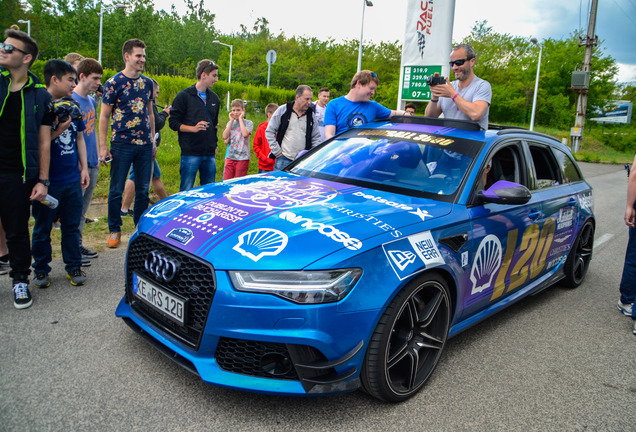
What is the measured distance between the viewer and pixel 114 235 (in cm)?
536

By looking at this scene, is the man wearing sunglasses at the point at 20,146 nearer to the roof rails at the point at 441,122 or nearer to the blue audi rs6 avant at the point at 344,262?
the blue audi rs6 avant at the point at 344,262

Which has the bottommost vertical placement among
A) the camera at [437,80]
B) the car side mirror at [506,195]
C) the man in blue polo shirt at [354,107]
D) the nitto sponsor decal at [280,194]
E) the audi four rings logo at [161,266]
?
the audi four rings logo at [161,266]

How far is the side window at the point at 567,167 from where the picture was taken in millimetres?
4547

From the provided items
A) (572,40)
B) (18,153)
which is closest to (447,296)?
(18,153)

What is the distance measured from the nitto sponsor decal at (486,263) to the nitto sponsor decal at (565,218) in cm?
124

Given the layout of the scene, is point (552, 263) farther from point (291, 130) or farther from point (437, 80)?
point (291, 130)

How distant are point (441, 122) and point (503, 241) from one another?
1143mm

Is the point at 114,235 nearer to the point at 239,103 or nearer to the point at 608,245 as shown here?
→ the point at 239,103

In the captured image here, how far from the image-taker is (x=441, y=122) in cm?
392

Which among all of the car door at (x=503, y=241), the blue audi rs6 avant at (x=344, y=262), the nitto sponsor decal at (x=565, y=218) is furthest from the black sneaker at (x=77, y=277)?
the nitto sponsor decal at (x=565, y=218)

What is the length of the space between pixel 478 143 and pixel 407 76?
6.10 metres

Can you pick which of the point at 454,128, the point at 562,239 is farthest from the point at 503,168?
the point at 562,239

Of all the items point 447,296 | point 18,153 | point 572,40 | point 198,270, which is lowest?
point 447,296

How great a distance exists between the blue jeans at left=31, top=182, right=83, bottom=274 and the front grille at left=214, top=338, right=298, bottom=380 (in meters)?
2.43
